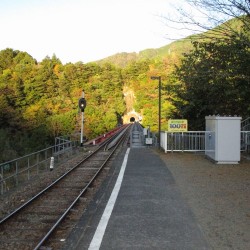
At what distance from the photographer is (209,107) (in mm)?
25375

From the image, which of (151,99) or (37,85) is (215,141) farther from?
(37,85)

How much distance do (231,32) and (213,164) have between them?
Result: 6067 millimetres

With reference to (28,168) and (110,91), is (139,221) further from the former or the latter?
(110,91)

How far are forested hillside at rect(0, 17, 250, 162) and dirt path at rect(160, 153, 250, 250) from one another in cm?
434

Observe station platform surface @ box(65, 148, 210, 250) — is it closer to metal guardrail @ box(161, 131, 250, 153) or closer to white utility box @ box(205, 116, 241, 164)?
white utility box @ box(205, 116, 241, 164)

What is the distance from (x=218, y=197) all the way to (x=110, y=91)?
101056 millimetres

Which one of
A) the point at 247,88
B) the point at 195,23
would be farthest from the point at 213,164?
the point at 195,23

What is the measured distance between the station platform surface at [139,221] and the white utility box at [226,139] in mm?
4906

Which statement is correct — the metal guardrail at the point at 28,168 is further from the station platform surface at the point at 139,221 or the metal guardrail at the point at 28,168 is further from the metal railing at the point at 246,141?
the metal railing at the point at 246,141

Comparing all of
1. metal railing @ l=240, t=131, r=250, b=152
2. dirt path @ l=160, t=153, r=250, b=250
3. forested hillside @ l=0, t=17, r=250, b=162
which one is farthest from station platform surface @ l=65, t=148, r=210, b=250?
metal railing @ l=240, t=131, r=250, b=152

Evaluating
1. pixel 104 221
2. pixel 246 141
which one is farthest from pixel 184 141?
pixel 104 221

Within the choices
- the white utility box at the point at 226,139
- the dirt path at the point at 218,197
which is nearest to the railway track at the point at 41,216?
the dirt path at the point at 218,197

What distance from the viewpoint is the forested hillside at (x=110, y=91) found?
60.9 feet

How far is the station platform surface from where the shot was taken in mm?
6199
